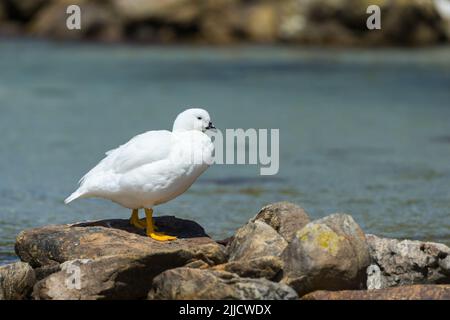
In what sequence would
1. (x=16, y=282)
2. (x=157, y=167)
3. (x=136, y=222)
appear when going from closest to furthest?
1. (x=16, y=282)
2. (x=157, y=167)
3. (x=136, y=222)

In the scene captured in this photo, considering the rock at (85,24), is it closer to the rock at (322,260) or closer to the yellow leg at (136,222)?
the yellow leg at (136,222)

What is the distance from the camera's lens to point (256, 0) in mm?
35406

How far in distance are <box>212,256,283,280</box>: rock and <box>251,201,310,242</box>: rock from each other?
0.82m

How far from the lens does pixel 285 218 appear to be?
841 centimetres

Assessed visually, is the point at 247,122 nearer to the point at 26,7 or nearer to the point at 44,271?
the point at 44,271

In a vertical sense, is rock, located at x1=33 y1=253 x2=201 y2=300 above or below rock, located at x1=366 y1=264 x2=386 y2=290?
above

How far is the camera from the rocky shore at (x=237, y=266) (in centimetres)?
709

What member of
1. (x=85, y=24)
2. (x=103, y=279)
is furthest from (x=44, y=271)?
(x=85, y=24)

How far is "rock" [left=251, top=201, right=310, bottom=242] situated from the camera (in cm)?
830

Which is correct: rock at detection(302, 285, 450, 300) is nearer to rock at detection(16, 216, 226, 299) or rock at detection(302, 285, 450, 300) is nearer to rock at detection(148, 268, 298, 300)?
rock at detection(148, 268, 298, 300)

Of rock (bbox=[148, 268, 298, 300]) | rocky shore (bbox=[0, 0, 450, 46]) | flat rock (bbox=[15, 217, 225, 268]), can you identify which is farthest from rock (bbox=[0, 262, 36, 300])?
rocky shore (bbox=[0, 0, 450, 46])

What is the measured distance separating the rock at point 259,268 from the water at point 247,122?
2.67 metres

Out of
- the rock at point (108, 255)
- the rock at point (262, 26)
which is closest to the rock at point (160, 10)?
the rock at point (262, 26)

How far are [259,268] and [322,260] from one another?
0.47 metres
